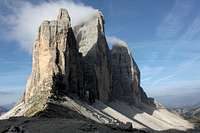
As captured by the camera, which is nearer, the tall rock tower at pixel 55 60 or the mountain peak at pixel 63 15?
the tall rock tower at pixel 55 60

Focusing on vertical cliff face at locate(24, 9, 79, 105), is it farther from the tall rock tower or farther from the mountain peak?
the mountain peak

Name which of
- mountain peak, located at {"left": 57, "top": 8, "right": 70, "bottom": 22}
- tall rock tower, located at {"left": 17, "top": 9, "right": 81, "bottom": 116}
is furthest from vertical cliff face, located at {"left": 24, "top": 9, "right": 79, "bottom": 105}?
mountain peak, located at {"left": 57, "top": 8, "right": 70, "bottom": 22}

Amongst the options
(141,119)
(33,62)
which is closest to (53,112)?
(33,62)

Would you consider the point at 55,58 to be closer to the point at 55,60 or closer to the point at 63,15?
the point at 55,60

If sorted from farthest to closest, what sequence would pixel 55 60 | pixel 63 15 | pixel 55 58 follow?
pixel 63 15 < pixel 55 58 < pixel 55 60

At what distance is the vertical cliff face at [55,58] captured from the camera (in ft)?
513

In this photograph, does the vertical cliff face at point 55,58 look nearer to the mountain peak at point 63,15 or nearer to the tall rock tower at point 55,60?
the tall rock tower at point 55,60

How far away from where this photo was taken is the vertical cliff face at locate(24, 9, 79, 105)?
156m

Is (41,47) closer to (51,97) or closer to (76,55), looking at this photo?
(76,55)

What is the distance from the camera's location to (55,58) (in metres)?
160

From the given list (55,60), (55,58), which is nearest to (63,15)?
(55,58)

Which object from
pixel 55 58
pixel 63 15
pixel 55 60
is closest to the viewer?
pixel 55 60

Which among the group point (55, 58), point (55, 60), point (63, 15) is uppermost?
point (63, 15)

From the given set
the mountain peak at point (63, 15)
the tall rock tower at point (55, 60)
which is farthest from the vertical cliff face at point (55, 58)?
the mountain peak at point (63, 15)
